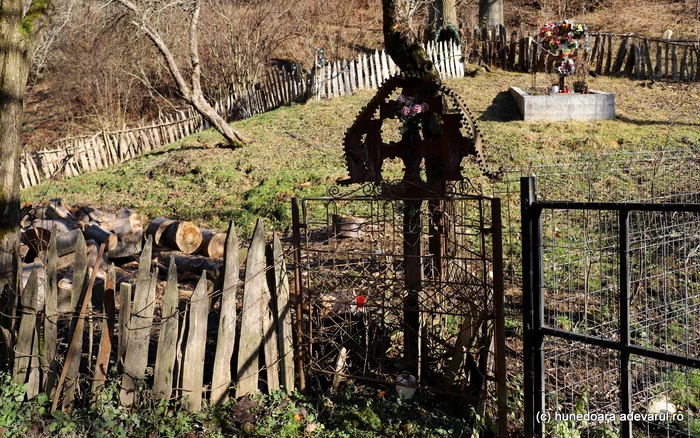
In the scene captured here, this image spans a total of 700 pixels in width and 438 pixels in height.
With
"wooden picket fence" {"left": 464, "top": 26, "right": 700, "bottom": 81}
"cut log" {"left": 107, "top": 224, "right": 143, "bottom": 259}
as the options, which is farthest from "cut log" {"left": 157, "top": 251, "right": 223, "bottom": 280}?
"wooden picket fence" {"left": 464, "top": 26, "right": 700, "bottom": 81}

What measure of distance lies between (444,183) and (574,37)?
10.8 meters

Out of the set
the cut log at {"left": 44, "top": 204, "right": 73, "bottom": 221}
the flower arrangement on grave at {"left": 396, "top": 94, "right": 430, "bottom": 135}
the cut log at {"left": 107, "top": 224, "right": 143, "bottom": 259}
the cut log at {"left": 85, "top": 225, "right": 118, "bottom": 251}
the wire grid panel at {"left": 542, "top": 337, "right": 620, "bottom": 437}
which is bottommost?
the wire grid panel at {"left": 542, "top": 337, "right": 620, "bottom": 437}

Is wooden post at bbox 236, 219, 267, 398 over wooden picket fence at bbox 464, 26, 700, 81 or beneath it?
beneath

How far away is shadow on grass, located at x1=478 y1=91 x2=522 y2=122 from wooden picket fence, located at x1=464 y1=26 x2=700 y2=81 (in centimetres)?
340

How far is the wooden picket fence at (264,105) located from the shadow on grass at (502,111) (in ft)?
11.0

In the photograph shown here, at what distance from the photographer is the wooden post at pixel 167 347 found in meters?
4.22

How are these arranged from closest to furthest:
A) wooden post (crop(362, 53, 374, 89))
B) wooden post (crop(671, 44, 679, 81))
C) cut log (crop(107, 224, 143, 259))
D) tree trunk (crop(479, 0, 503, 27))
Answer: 1. cut log (crop(107, 224, 143, 259))
2. wooden post (crop(671, 44, 679, 81))
3. wooden post (crop(362, 53, 374, 89))
4. tree trunk (crop(479, 0, 503, 27))

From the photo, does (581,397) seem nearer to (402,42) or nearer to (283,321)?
(283,321)

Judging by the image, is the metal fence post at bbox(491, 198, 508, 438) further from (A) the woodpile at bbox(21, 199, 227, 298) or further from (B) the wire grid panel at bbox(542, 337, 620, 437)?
(A) the woodpile at bbox(21, 199, 227, 298)

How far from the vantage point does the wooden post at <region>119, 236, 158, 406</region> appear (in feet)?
13.9

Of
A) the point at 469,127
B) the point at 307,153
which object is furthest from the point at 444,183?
the point at 307,153

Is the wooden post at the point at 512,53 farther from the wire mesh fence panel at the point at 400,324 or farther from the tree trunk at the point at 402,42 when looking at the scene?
the wire mesh fence panel at the point at 400,324

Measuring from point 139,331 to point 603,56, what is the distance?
17.7 meters

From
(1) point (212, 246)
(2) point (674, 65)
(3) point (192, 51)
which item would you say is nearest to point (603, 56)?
(2) point (674, 65)
